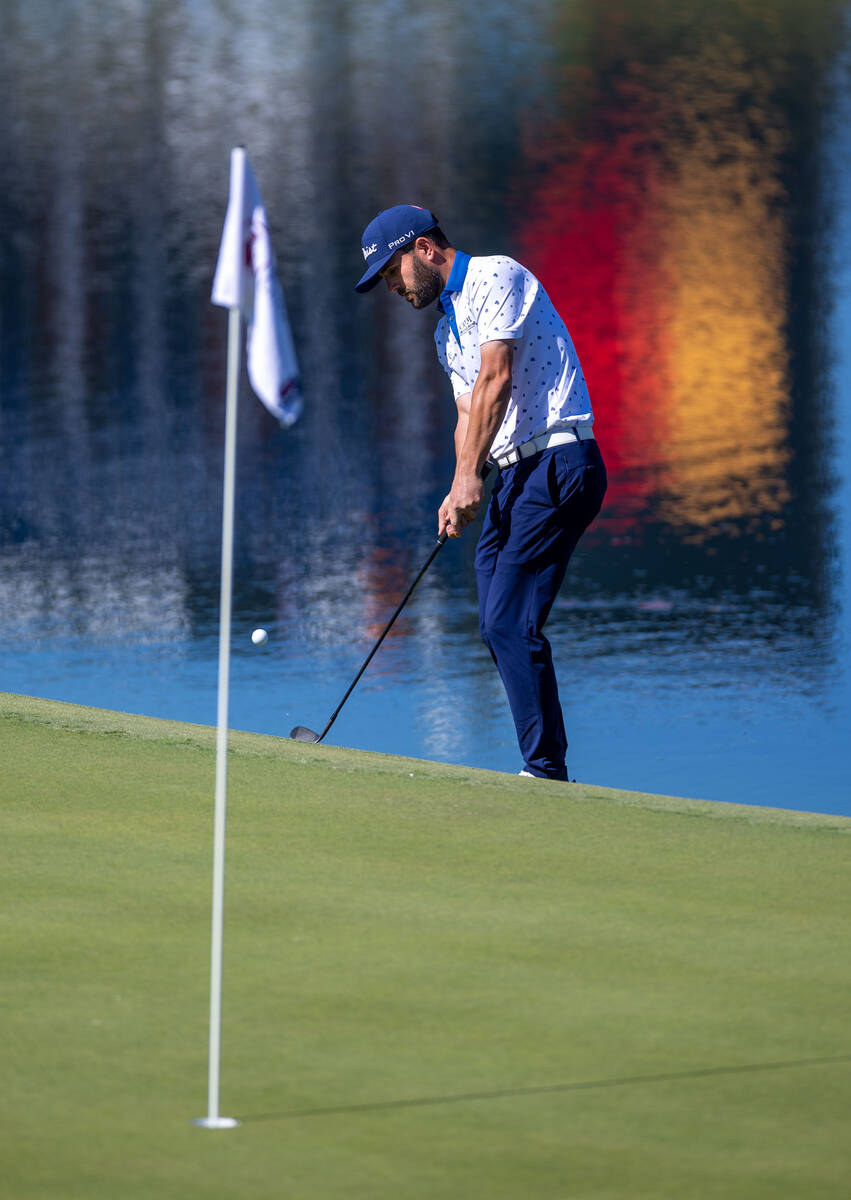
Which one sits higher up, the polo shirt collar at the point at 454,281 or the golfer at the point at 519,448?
the polo shirt collar at the point at 454,281

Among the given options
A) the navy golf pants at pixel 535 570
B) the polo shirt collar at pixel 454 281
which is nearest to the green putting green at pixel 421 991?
the navy golf pants at pixel 535 570

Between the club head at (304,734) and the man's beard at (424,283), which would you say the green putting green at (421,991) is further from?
the man's beard at (424,283)

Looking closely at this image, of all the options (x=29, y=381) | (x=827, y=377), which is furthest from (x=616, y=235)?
(x=29, y=381)

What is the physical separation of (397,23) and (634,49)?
9.58 meters

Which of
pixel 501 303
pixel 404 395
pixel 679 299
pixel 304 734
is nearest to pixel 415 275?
pixel 501 303

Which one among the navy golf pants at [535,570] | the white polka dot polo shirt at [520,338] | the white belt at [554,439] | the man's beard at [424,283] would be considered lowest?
the navy golf pants at [535,570]

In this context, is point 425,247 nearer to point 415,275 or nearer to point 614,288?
point 415,275

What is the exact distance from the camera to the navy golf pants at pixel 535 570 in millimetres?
7008

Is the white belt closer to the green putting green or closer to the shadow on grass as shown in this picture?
the green putting green

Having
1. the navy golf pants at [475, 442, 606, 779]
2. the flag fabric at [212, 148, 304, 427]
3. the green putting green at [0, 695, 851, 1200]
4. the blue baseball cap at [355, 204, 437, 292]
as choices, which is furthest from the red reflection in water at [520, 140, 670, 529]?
the flag fabric at [212, 148, 304, 427]

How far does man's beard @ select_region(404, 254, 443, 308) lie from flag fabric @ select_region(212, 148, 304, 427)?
116 inches

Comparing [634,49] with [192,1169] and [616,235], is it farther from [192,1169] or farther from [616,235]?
[192,1169]

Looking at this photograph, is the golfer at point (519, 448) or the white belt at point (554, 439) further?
the white belt at point (554, 439)

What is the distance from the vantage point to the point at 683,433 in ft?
47.0
